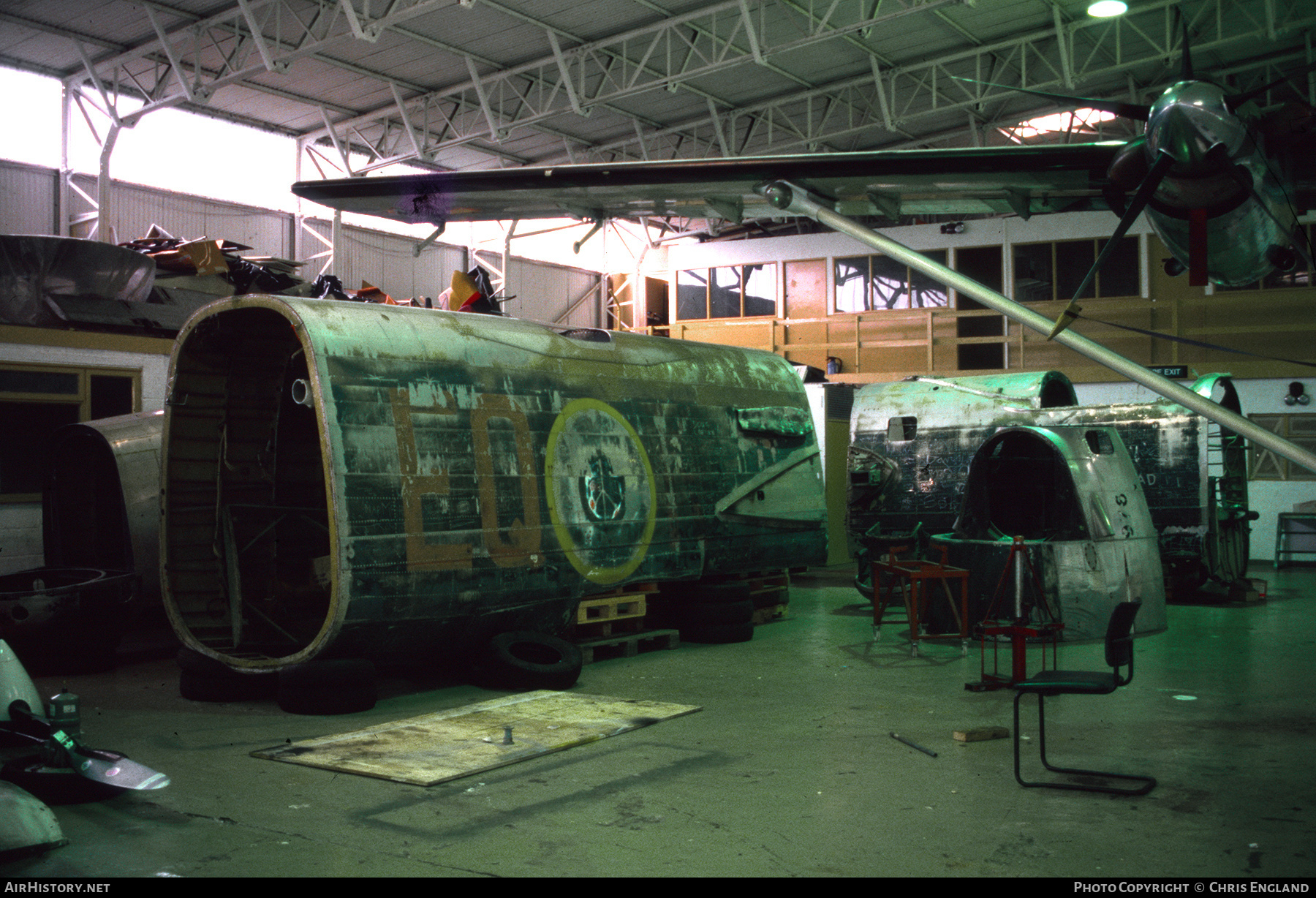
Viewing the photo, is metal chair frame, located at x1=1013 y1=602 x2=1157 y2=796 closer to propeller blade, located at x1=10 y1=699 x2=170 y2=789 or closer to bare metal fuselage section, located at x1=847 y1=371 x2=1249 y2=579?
propeller blade, located at x1=10 y1=699 x2=170 y2=789

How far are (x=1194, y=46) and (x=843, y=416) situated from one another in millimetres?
9357

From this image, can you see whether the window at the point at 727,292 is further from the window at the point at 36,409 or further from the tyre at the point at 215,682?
the tyre at the point at 215,682

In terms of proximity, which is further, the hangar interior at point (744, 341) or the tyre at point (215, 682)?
the tyre at point (215, 682)

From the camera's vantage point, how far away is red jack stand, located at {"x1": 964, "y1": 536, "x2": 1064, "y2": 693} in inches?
353

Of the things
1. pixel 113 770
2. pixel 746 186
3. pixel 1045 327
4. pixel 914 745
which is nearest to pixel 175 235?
pixel 746 186

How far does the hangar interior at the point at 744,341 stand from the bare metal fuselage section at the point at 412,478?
86 centimetres

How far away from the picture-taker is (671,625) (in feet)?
39.7

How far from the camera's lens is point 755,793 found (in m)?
6.05

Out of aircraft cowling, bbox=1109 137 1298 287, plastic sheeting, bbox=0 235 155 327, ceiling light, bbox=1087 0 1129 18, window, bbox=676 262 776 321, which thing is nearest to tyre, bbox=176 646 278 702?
plastic sheeting, bbox=0 235 155 327

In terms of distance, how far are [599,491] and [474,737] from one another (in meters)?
3.46

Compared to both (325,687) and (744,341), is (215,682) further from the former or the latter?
(744,341)

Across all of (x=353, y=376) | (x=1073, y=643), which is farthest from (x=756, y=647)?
(x=353, y=376)

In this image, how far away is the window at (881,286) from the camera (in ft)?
92.8

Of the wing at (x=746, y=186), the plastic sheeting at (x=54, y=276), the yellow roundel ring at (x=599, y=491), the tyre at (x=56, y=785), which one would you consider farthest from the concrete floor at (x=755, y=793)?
the plastic sheeting at (x=54, y=276)
